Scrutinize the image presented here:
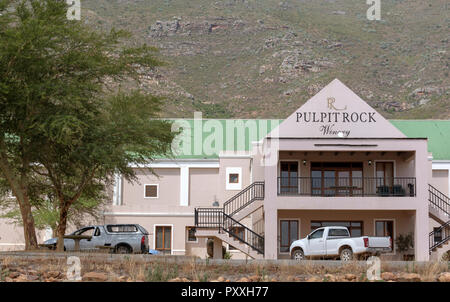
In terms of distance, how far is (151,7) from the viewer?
133 metres

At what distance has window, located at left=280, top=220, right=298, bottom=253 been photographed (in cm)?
4116

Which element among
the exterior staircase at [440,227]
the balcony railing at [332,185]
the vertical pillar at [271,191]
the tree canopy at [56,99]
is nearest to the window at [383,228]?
Result: the balcony railing at [332,185]

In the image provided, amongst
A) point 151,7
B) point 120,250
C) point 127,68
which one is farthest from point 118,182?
point 151,7

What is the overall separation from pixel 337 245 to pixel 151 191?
22.7 metres

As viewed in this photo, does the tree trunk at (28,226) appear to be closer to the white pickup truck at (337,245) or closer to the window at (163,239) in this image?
the white pickup truck at (337,245)

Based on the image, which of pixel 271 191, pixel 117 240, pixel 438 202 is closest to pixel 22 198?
pixel 117 240

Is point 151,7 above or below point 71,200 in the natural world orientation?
above

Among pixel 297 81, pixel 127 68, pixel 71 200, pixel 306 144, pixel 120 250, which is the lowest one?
pixel 120 250

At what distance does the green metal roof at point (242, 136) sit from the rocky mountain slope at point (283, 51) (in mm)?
29861

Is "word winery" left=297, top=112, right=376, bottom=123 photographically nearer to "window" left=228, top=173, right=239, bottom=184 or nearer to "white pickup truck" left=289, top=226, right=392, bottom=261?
"white pickup truck" left=289, top=226, right=392, bottom=261

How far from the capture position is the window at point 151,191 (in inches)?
2112
